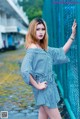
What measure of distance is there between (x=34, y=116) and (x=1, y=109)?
0.93 meters

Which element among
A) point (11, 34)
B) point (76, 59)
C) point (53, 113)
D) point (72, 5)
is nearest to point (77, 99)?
point (76, 59)

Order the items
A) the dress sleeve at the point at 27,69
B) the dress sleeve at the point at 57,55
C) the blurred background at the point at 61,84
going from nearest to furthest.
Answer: the dress sleeve at the point at 27,69 < the dress sleeve at the point at 57,55 < the blurred background at the point at 61,84

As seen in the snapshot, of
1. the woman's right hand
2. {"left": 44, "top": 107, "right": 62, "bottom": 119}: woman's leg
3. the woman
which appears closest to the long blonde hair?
the woman

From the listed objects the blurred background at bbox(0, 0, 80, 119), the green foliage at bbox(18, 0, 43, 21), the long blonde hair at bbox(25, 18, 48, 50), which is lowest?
the green foliage at bbox(18, 0, 43, 21)

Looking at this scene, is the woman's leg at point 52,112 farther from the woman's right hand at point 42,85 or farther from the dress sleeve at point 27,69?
the dress sleeve at point 27,69

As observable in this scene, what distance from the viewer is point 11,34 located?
33219 millimetres

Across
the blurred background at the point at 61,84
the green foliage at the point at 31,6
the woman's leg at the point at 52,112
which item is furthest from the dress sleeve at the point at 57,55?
the green foliage at the point at 31,6

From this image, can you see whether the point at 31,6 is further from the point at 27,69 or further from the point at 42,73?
the point at 27,69

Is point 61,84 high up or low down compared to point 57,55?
down

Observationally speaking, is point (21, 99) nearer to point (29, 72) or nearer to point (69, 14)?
point (69, 14)

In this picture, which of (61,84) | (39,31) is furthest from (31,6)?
(39,31)

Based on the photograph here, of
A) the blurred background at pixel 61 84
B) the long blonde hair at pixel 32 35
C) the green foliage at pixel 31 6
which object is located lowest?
the green foliage at pixel 31 6

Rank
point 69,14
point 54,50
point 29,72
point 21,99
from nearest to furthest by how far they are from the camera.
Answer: point 29,72 → point 54,50 → point 69,14 → point 21,99

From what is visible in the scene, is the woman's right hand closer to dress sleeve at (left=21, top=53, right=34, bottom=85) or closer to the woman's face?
dress sleeve at (left=21, top=53, right=34, bottom=85)
